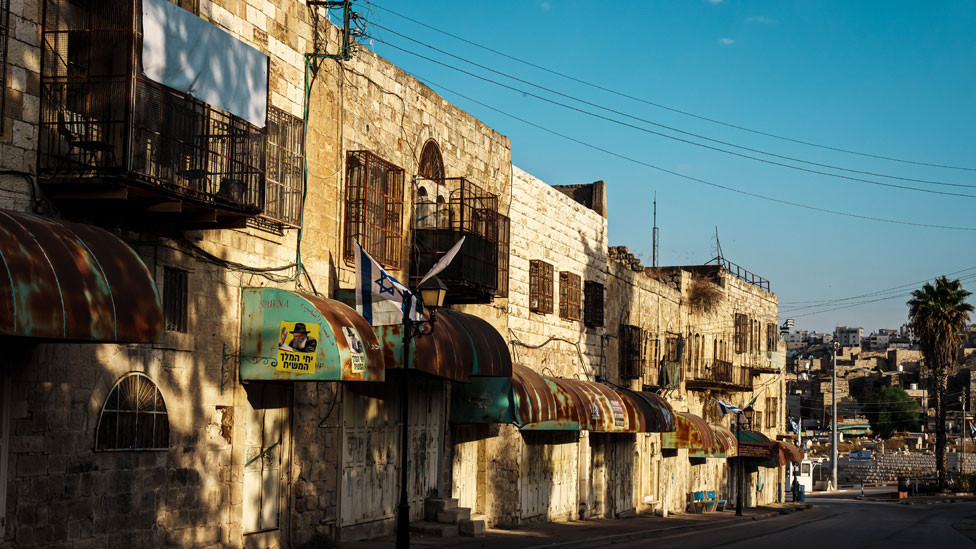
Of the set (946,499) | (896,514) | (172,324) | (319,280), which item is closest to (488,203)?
(319,280)

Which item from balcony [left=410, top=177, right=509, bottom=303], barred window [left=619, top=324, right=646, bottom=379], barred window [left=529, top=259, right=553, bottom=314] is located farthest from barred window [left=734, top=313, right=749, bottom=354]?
balcony [left=410, top=177, right=509, bottom=303]

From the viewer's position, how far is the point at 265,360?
16.9 metres

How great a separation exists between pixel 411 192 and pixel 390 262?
2.08 meters

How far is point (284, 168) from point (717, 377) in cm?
Answer: 3154

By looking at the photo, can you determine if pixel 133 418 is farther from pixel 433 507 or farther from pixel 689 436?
pixel 689 436

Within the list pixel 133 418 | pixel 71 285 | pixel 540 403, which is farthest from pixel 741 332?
pixel 71 285

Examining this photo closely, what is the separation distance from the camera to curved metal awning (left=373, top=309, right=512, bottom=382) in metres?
19.5

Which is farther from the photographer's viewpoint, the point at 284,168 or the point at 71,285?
the point at 284,168

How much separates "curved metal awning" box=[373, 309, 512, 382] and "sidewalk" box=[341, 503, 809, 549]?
11.1ft

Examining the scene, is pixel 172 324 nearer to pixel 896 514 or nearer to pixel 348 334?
pixel 348 334

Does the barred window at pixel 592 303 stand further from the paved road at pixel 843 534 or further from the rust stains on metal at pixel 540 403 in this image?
the paved road at pixel 843 534

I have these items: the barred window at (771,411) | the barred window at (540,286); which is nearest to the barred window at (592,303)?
the barred window at (540,286)

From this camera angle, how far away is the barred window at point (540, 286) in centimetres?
2998

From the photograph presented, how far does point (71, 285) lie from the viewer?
11328 mm
